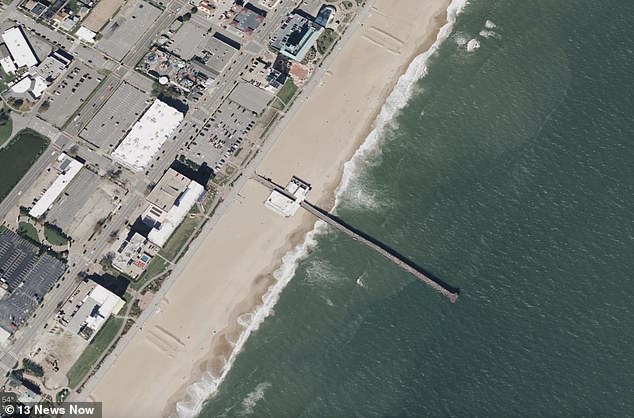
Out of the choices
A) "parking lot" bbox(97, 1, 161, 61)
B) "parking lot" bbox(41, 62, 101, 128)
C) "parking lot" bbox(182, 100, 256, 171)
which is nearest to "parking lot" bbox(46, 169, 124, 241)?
"parking lot" bbox(41, 62, 101, 128)

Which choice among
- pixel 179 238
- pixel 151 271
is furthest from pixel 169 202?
pixel 151 271

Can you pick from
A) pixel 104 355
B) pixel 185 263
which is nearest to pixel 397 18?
pixel 185 263

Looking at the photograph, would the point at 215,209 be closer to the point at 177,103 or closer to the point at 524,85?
the point at 177,103

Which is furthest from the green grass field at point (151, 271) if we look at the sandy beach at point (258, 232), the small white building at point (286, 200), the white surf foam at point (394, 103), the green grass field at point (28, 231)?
the white surf foam at point (394, 103)

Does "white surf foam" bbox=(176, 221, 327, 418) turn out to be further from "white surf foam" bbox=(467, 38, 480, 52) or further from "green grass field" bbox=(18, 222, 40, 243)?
"white surf foam" bbox=(467, 38, 480, 52)

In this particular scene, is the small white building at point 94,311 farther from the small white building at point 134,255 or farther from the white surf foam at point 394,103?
the white surf foam at point 394,103

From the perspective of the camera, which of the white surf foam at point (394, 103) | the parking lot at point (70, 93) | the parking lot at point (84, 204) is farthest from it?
the parking lot at point (70, 93)
